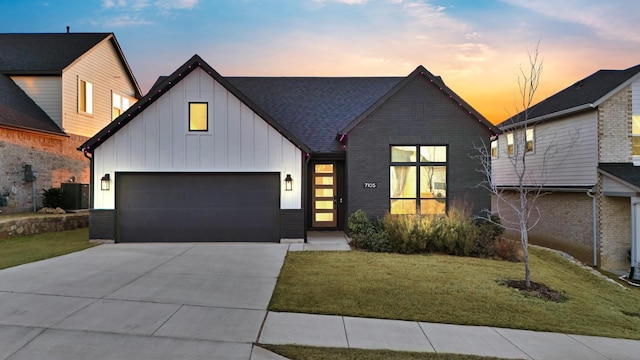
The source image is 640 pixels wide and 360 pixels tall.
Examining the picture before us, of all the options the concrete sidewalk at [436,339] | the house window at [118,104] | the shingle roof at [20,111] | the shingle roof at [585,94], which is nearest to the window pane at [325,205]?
the shingle roof at [585,94]

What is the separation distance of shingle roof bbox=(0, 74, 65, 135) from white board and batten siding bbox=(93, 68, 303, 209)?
4.86 meters

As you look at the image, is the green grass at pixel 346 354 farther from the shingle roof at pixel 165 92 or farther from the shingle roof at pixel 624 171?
the shingle roof at pixel 624 171

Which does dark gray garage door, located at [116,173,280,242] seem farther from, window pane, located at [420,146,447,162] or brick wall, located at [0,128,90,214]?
brick wall, located at [0,128,90,214]

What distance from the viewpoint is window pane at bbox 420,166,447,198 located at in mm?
12586

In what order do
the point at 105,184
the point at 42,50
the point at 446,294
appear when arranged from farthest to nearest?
the point at 42,50, the point at 105,184, the point at 446,294

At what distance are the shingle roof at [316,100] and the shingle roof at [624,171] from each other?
873 cm

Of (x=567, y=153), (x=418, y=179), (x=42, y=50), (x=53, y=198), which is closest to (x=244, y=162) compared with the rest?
(x=418, y=179)

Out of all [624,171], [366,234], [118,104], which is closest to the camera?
[366,234]

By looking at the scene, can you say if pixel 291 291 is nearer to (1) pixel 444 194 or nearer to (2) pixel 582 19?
(1) pixel 444 194

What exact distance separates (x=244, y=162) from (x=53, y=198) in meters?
8.83

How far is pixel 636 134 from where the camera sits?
47.1ft

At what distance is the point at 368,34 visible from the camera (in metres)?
17.6

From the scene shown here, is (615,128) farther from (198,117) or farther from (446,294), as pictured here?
(198,117)

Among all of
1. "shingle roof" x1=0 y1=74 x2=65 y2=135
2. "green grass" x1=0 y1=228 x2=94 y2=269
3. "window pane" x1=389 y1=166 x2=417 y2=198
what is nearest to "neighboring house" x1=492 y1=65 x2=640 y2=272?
"window pane" x1=389 y1=166 x2=417 y2=198
